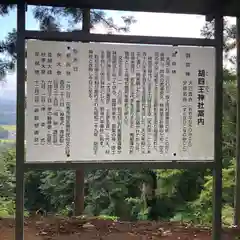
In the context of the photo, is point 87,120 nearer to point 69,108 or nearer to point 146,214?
point 69,108

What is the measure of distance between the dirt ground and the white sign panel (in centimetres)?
156

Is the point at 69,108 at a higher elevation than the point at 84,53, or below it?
below

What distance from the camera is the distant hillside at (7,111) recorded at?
5059mm

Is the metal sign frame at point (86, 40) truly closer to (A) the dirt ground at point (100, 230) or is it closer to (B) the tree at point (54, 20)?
(A) the dirt ground at point (100, 230)

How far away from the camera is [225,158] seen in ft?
24.1

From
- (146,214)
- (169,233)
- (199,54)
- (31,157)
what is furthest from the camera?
(146,214)

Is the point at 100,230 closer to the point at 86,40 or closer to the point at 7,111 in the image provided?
the point at 7,111

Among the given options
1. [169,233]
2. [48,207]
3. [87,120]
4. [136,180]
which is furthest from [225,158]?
[87,120]

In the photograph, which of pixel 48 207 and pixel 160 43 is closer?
pixel 160 43

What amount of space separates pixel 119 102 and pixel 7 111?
2.16 metres

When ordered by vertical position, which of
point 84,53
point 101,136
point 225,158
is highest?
point 84,53

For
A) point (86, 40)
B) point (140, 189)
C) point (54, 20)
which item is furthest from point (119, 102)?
point (140, 189)

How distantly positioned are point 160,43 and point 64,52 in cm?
90

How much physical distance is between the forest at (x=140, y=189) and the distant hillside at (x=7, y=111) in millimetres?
1355
